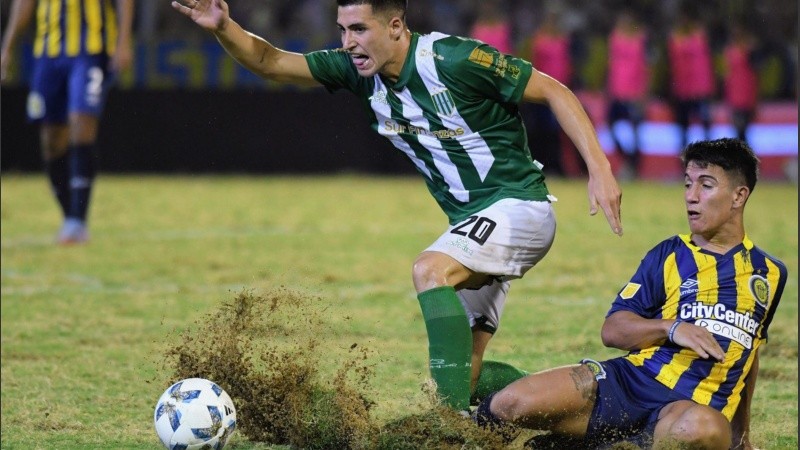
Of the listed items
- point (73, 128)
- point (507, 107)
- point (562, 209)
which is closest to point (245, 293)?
point (507, 107)

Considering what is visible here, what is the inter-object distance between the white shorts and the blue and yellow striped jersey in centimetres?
654

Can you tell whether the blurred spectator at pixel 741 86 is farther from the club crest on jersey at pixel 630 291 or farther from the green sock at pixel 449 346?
the green sock at pixel 449 346

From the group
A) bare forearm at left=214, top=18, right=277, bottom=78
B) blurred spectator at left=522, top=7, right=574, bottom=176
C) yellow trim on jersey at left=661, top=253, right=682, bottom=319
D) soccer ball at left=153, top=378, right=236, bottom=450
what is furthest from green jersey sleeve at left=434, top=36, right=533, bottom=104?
blurred spectator at left=522, top=7, right=574, bottom=176

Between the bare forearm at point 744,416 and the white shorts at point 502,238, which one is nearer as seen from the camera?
the bare forearm at point 744,416

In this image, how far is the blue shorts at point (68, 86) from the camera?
10.1 m

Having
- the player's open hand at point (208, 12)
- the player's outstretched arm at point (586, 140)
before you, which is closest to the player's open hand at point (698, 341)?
the player's outstretched arm at point (586, 140)

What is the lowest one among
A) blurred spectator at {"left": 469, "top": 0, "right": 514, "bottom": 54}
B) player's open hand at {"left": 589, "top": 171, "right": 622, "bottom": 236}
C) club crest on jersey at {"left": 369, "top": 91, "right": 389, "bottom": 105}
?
blurred spectator at {"left": 469, "top": 0, "right": 514, "bottom": 54}

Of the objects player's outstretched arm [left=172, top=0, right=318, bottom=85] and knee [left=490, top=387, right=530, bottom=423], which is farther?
player's outstretched arm [left=172, top=0, right=318, bottom=85]

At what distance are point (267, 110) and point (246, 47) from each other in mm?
11772

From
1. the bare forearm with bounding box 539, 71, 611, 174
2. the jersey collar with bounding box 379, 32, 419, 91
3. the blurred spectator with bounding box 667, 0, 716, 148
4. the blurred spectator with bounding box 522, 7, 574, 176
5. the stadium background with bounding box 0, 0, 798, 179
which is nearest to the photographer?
the bare forearm with bounding box 539, 71, 611, 174

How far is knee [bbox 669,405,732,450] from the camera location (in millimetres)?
3865

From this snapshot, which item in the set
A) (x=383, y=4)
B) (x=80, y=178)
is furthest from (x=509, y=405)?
(x=80, y=178)

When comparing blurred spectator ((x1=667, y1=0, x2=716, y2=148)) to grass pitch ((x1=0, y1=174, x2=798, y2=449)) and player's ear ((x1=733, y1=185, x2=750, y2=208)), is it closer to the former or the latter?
grass pitch ((x1=0, y1=174, x2=798, y2=449))

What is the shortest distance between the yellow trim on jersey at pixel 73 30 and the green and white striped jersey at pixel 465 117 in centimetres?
614
